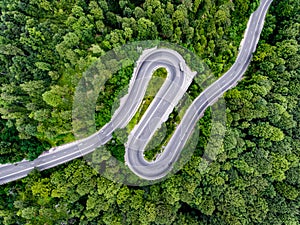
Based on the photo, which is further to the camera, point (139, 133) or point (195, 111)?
point (195, 111)

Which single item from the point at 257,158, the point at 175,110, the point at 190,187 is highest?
the point at 175,110

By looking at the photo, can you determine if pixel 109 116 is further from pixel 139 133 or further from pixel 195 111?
pixel 195 111

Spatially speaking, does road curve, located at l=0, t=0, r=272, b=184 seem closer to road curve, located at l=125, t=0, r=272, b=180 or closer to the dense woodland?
road curve, located at l=125, t=0, r=272, b=180

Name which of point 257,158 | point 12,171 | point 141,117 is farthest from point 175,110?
point 12,171

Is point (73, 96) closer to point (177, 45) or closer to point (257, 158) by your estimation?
point (177, 45)

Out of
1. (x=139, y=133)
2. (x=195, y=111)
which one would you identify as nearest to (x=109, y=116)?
(x=139, y=133)

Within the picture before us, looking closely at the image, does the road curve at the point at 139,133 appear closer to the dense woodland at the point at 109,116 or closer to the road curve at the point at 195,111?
the road curve at the point at 195,111

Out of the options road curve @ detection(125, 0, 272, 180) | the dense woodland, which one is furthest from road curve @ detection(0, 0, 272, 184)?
the dense woodland

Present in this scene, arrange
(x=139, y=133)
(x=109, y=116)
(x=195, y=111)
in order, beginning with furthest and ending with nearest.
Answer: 1. (x=195, y=111)
2. (x=139, y=133)
3. (x=109, y=116)

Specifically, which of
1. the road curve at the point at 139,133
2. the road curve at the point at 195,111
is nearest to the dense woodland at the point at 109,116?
the road curve at the point at 139,133
